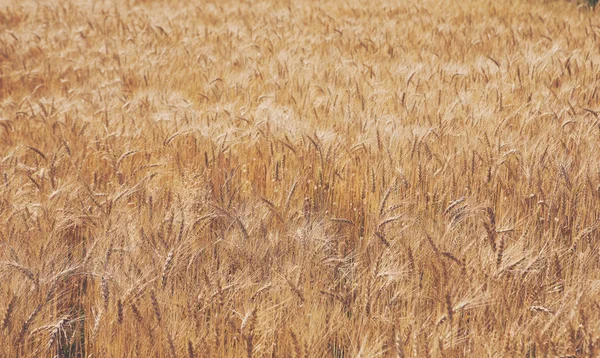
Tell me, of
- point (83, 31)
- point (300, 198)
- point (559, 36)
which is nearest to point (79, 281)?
point (300, 198)

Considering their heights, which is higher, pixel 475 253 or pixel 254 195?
pixel 475 253

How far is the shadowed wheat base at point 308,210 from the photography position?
4.16ft

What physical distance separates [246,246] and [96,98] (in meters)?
2.53

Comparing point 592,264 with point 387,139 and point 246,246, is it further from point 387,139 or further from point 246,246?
point 387,139

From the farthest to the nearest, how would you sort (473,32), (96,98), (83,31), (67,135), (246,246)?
(83,31) → (473,32) → (96,98) → (67,135) → (246,246)

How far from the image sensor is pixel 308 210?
203 cm

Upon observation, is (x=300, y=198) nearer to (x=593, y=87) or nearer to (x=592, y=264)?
(x=592, y=264)

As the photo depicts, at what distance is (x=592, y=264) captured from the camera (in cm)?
146

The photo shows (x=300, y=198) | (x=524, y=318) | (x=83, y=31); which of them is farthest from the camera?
(x=83, y=31)

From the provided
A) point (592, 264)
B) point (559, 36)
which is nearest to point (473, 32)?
point (559, 36)

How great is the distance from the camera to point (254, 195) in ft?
7.06

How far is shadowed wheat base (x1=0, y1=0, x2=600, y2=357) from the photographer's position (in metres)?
1.27

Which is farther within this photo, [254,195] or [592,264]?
[254,195]

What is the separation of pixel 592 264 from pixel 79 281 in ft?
5.11
